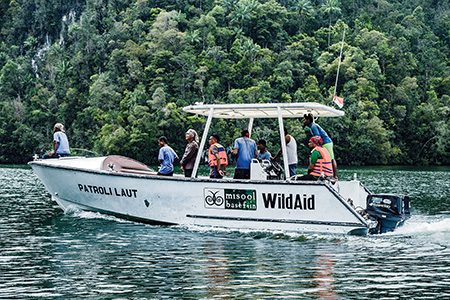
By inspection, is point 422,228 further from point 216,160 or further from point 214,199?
point 216,160

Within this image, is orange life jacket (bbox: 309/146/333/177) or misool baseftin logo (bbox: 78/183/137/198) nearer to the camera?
orange life jacket (bbox: 309/146/333/177)

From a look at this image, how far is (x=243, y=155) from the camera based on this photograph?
65.8 feet

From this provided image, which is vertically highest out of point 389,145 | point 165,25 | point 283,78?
point 165,25

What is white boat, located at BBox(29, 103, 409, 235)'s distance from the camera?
1850 cm

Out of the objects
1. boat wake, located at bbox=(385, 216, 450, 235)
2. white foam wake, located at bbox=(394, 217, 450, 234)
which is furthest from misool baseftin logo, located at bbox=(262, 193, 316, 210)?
white foam wake, located at bbox=(394, 217, 450, 234)

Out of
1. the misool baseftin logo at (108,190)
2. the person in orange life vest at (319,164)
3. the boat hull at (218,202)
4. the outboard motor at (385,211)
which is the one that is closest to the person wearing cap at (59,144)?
the boat hull at (218,202)

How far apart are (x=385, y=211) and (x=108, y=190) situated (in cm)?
697

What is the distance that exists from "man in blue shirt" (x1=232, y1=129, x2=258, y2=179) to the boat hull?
0.80 m

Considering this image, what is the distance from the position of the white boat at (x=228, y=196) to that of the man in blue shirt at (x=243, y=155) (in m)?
0.28

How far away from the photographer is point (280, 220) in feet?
62.3

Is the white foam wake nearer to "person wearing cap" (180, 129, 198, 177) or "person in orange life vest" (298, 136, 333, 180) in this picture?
"person in orange life vest" (298, 136, 333, 180)

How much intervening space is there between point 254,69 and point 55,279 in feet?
273

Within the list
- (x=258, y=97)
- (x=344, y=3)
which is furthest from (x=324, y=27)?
(x=258, y=97)

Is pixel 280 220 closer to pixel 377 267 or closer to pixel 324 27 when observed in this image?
pixel 377 267
